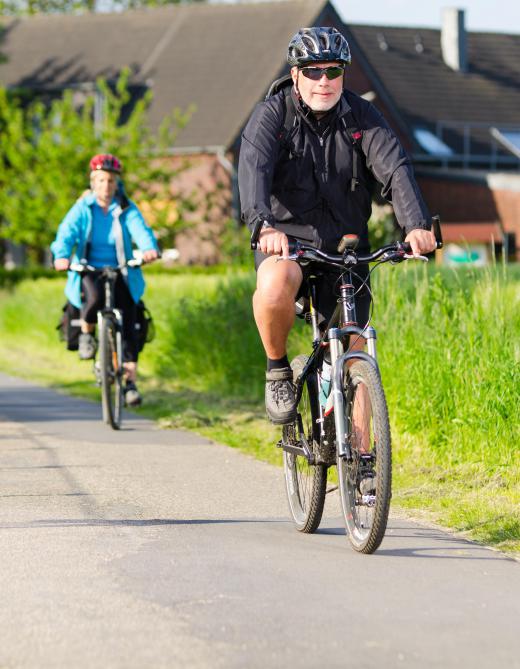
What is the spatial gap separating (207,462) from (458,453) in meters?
1.55

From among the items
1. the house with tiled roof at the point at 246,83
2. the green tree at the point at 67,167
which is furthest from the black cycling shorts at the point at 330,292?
the house with tiled roof at the point at 246,83

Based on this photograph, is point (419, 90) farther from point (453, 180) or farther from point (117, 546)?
point (117, 546)

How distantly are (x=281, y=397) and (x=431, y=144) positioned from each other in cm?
4648

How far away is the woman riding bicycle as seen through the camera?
11.6 m

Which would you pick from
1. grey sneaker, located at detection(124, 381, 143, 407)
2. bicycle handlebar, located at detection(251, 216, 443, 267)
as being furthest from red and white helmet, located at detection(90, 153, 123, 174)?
bicycle handlebar, located at detection(251, 216, 443, 267)

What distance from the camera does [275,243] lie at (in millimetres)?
5871

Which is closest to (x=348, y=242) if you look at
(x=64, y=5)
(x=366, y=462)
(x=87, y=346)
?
(x=366, y=462)

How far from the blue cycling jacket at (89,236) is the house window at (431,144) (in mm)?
40336

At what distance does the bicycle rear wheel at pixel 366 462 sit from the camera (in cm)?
568

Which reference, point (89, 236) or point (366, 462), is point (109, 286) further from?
point (366, 462)

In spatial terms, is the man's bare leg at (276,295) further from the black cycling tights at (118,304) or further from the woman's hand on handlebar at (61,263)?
the black cycling tights at (118,304)

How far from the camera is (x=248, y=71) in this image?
4462cm

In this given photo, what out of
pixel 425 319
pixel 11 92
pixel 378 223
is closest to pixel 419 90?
pixel 11 92

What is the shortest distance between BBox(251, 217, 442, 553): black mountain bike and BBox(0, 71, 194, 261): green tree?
28944 millimetres
